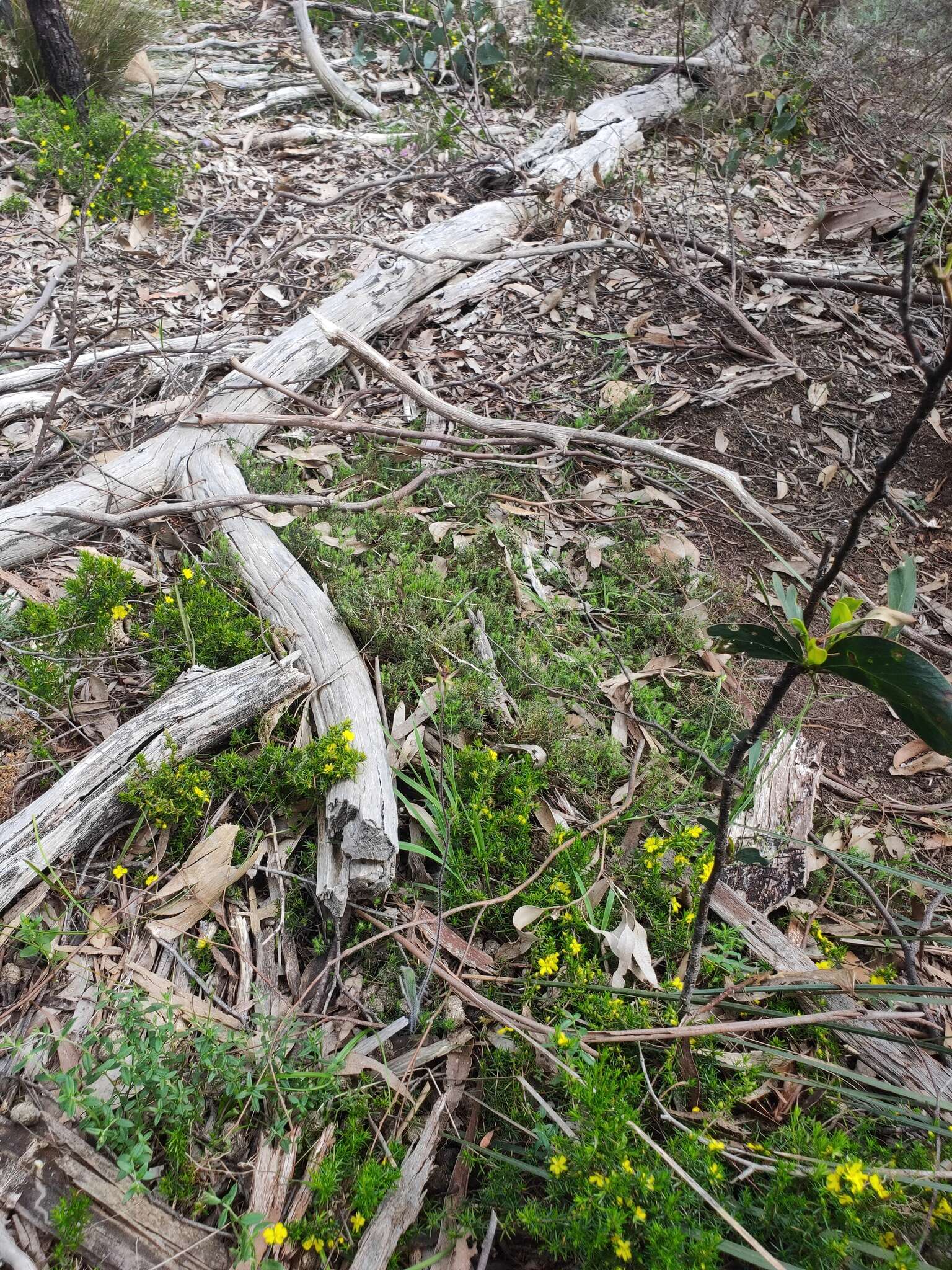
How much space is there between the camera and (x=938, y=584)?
3404 mm

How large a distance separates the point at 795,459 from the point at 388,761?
100 inches

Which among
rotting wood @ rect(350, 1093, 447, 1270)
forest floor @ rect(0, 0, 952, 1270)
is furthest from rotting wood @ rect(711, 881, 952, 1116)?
rotting wood @ rect(350, 1093, 447, 1270)

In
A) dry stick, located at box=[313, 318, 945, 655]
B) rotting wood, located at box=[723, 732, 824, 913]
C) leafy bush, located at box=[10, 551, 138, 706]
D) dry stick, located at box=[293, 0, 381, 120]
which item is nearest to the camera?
rotting wood, located at box=[723, 732, 824, 913]

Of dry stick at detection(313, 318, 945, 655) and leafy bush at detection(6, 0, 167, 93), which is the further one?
leafy bush at detection(6, 0, 167, 93)

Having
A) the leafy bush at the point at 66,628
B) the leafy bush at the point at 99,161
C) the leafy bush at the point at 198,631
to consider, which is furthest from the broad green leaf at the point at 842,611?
the leafy bush at the point at 99,161

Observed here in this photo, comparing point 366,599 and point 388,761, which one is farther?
point 366,599

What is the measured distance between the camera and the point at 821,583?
124cm

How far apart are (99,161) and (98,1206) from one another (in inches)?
213

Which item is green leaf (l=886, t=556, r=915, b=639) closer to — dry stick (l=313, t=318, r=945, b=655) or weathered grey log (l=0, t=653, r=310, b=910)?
weathered grey log (l=0, t=653, r=310, b=910)

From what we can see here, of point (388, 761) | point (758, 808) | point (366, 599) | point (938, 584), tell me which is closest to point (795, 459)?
point (938, 584)

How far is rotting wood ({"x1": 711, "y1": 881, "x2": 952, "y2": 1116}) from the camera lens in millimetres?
1922

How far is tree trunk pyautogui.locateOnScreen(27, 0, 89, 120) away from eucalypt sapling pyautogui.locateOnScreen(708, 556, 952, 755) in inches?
Result: 230

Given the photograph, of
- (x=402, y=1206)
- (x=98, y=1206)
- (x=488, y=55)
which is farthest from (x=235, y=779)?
(x=488, y=55)

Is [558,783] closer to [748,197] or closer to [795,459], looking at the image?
[795,459]
